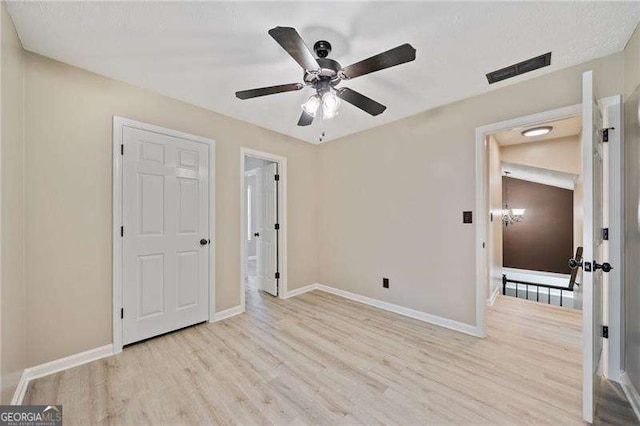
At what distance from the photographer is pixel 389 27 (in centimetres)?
165

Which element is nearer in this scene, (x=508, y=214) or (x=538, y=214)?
(x=538, y=214)

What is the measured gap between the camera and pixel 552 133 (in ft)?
12.2

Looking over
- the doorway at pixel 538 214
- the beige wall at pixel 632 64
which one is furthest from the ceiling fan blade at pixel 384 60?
the doorway at pixel 538 214

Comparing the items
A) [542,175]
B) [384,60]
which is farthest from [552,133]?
[384,60]

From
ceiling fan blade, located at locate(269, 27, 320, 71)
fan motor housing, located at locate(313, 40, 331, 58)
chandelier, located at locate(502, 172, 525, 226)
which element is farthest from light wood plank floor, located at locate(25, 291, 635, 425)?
chandelier, located at locate(502, 172, 525, 226)

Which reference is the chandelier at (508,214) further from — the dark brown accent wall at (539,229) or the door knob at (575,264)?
the door knob at (575,264)

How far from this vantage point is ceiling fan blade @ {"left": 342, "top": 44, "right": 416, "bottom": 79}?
1359 millimetres

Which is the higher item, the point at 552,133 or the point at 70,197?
the point at 552,133

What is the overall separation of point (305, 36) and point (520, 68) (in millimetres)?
1826

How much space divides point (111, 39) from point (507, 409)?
11.9 feet

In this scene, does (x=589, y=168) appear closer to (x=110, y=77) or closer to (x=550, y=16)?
(x=550, y=16)

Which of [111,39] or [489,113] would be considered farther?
[489,113]

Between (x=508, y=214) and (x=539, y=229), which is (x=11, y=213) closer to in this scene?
(x=508, y=214)

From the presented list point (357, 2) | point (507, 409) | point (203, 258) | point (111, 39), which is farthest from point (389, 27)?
point (203, 258)
